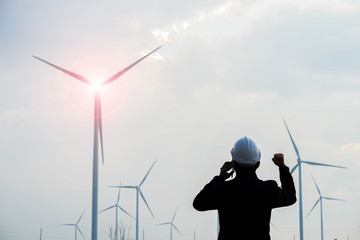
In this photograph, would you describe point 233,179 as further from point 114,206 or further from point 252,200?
point 114,206

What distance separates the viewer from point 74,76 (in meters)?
43.6

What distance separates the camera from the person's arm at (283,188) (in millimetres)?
6609

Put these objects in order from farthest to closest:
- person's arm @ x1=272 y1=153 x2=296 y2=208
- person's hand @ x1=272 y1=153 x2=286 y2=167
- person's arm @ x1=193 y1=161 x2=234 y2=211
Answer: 1. person's hand @ x1=272 y1=153 x2=286 y2=167
2. person's arm @ x1=272 y1=153 x2=296 y2=208
3. person's arm @ x1=193 y1=161 x2=234 y2=211

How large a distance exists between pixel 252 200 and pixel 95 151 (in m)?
29.0

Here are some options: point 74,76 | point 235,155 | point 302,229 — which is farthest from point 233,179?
point 302,229

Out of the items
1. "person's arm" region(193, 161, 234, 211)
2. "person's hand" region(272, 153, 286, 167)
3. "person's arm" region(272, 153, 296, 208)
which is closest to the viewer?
"person's arm" region(193, 161, 234, 211)

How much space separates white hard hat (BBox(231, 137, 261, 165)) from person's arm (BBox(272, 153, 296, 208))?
0.37 m

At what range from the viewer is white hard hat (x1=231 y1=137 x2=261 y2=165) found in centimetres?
654

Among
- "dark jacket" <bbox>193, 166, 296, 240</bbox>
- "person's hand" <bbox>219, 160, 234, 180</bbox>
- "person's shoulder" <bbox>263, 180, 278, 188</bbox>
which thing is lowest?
"dark jacket" <bbox>193, 166, 296, 240</bbox>

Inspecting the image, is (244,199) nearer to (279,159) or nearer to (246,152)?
(246,152)

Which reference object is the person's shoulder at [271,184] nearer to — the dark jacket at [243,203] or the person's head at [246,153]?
the dark jacket at [243,203]

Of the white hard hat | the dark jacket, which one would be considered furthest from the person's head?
the dark jacket

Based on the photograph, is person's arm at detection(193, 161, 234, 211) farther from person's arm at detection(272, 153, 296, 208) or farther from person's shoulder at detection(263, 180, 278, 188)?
person's arm at detection(272, 153, 296, 208)

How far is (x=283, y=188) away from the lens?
22.0 feet
